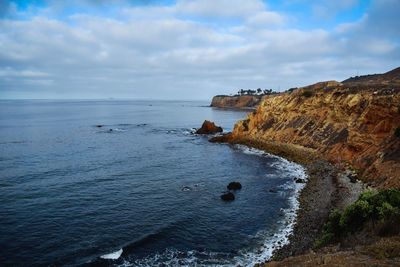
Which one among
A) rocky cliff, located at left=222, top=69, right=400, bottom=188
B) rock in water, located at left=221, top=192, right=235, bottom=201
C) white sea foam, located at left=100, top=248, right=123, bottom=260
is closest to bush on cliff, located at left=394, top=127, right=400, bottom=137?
rocky cliff, located at left=222, top=69, right=400, bottom=188

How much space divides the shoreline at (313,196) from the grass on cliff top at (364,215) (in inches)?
90.6

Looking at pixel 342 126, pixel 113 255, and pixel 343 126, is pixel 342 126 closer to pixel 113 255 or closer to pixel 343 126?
pixel 343 126

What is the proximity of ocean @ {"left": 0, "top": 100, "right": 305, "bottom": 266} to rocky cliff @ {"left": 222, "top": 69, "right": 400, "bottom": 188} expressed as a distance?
395 inches

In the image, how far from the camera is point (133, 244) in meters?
32.2

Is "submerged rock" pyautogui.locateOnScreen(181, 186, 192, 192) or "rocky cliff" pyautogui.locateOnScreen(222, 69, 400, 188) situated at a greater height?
"rocky cliff" pyautogui.locateOnScreen(222, 69, 400, 188)

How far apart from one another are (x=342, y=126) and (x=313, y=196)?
30738 mm

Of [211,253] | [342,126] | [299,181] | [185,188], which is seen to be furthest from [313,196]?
[342,126]

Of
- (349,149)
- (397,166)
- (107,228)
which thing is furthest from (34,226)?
(349,149)

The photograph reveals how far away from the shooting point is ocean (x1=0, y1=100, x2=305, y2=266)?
30719 mm

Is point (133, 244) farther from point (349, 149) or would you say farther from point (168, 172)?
point (349, 149)

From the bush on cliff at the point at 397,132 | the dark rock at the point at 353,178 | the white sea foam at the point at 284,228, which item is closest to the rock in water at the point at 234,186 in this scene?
the white sea foam at the point at 284,228

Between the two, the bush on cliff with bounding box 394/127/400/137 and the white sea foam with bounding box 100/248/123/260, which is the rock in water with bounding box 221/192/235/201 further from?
the bush on cliff with bounding box 394/127/400/137

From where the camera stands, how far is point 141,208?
41625mm

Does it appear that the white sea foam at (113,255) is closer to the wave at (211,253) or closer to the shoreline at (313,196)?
the wave at (211,253)
